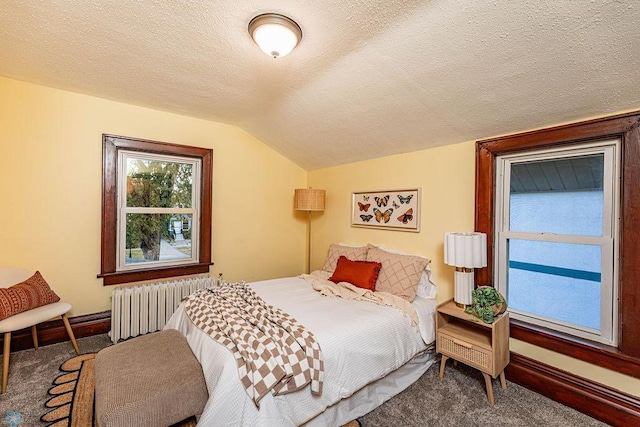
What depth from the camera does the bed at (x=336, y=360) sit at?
4.52ft

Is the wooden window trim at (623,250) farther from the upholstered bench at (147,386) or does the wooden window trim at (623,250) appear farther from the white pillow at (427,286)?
the upholstered bench at (147,386)

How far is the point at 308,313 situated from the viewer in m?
2.05

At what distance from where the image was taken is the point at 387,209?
312 centimetres

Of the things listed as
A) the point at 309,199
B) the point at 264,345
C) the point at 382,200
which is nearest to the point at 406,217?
the point at 382,200

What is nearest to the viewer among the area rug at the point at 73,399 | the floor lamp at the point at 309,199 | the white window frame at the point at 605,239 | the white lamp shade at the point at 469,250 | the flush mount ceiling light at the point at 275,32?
the flush mount ceiling light at the point at 275,32

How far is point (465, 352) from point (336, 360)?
1016mm

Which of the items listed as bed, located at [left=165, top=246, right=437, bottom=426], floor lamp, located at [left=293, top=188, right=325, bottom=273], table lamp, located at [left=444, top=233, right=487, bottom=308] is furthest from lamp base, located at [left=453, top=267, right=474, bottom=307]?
floor lamp, located at [left=293, top=188, right=325, bottom=273]

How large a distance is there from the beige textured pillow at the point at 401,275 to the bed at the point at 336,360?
0.13 metres

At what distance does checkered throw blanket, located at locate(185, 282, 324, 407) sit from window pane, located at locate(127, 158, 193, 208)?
1.55 meters

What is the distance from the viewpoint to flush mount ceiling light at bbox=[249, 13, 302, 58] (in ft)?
5.04

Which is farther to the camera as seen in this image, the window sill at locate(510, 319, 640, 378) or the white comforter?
the window sill at locate(510, 319, 640, 378)

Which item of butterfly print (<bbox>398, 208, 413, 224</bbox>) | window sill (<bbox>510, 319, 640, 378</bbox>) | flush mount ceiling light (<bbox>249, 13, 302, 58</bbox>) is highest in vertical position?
flush mount ceiling light (<bbox>249, 13, 302, 58</bbox>)

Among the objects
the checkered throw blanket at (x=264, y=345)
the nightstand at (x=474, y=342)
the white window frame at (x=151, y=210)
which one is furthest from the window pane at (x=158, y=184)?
the nightstand at (x=474, y=342)

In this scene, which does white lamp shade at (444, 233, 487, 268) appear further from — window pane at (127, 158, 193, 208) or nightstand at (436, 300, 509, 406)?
window pane at (127, 158, 193, 208)
